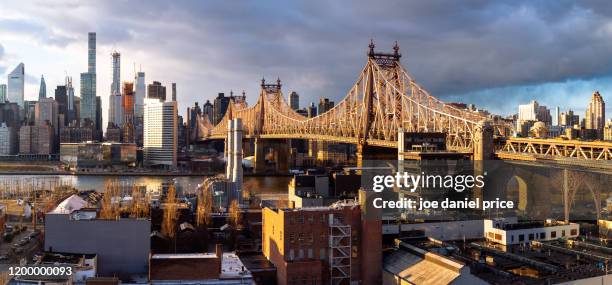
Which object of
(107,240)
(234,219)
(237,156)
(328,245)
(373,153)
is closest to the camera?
(328,245)

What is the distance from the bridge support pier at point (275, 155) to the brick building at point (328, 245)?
52.6 meters

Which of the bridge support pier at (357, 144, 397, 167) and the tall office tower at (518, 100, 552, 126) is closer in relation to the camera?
the bridge support pier at (357, 144, 397, 167)

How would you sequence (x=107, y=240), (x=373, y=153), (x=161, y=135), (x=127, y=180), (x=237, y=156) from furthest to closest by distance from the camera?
1. (x=161, y=135)
2. (x=127, y=180)
3. (x=373, y=153)
4. (x=237, y=156)
5. (x=107, y=240)

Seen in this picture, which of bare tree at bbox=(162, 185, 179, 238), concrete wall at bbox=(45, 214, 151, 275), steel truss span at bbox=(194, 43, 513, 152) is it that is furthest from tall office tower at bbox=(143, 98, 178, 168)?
concrete wall at bbox=(45, 214, 151, 275)

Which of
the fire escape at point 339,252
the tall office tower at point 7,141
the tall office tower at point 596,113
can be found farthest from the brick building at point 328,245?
the tall office tower at point 7,141

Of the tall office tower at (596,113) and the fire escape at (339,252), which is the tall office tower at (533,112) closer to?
the tall office tower at (596,113)

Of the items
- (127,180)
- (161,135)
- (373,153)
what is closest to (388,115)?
(373,153)

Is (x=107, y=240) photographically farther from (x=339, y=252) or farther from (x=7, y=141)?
(x=7, y=141)

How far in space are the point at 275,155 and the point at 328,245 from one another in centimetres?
5531

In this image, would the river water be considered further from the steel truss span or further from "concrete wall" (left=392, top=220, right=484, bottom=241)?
"concrete wall" (left=392, top=220, right=484, bottom=241)

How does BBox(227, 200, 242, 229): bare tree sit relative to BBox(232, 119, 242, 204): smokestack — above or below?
below

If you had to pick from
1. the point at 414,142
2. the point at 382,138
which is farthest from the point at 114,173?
the point at 414,142

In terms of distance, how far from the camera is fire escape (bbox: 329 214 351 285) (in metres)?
15.1

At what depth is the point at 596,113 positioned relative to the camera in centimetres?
6956
